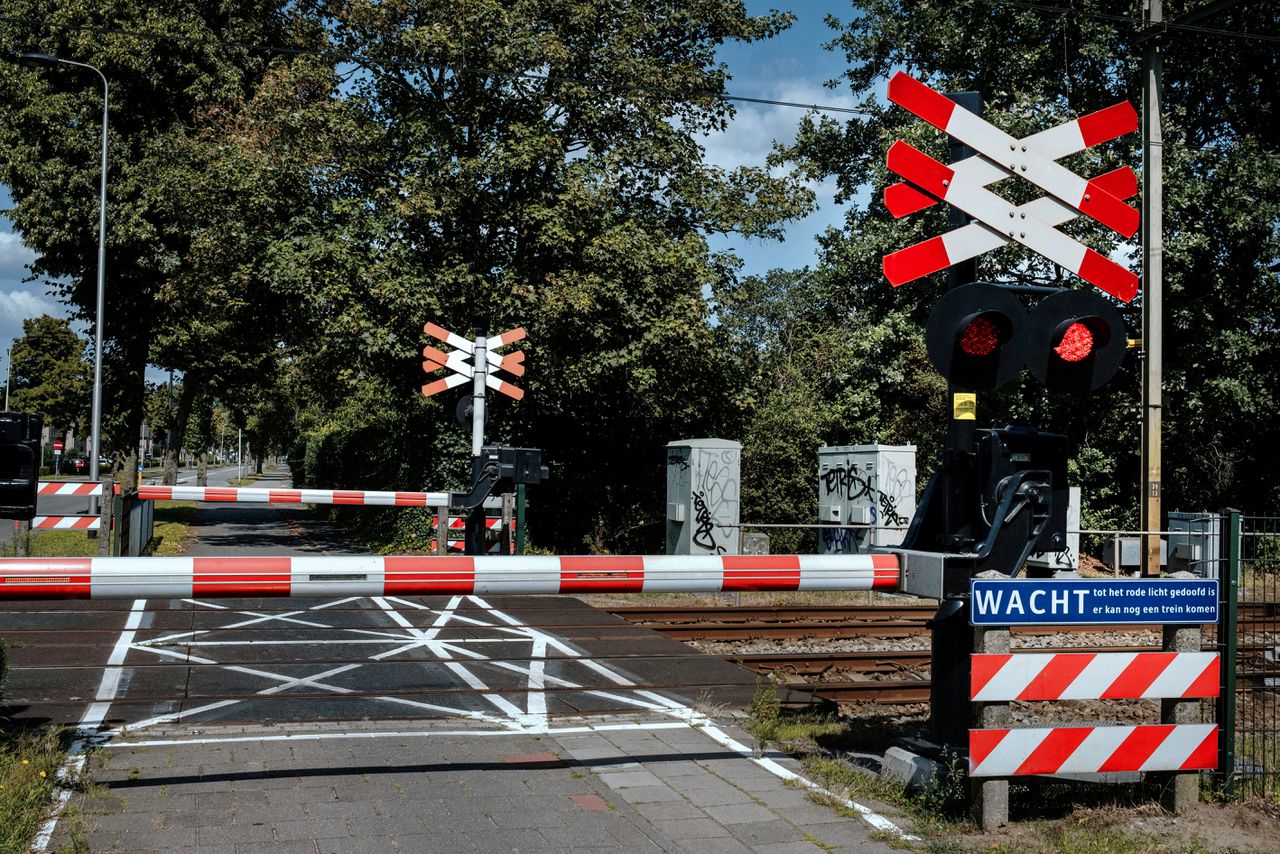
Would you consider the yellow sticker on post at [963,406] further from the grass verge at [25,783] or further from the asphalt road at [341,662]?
the grass verge at [25,783]

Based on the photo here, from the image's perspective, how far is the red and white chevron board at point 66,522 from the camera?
13992 millimetres

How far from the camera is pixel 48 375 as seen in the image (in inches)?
2795

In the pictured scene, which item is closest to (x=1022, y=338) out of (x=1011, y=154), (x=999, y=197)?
(x=999, y=197)

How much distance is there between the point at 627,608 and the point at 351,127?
35.1 ft

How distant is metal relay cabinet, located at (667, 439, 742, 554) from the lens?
17312mm

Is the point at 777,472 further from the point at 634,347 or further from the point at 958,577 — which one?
the point at 958,577

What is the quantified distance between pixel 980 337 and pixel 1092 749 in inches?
77.6

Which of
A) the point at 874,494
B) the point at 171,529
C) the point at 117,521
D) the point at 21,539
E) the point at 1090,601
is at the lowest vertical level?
the point at 171,529

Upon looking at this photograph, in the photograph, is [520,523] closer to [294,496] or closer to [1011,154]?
[294,496]

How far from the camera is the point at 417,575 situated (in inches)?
203

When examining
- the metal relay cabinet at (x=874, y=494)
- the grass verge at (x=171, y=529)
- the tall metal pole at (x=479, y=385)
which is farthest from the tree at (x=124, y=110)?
the metal relay cabinet at (x=874, y=494)

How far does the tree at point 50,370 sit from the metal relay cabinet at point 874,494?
60116 millimetres

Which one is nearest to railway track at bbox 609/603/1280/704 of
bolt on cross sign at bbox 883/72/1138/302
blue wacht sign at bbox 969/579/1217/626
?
blue wacht sign at bbox 969/579/1217/626

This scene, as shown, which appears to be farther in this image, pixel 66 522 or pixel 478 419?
pixel 66 522
